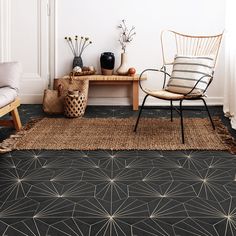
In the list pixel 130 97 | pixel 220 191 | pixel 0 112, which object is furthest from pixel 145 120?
pixel 220 191

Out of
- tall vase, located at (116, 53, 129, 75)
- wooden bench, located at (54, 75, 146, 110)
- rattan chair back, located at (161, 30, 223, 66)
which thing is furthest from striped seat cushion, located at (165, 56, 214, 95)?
tall vase, located at (116, 53, 129, 75)

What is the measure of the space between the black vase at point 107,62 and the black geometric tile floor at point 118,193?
2204 millimetres

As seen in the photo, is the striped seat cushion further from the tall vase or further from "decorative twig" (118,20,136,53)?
"decorative twig" (118,20,136,53)

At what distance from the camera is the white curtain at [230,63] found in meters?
4.29

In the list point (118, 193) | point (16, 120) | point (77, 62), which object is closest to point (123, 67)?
point (77, 62)

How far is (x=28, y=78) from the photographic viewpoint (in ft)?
17.4

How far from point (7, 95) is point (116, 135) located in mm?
1015

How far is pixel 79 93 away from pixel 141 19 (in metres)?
1.43

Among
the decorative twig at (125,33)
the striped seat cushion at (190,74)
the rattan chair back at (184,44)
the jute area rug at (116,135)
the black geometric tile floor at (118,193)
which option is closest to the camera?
the black geometric tile floor at (118,193)

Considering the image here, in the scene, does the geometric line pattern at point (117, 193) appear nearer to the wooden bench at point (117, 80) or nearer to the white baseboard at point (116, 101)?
the wooden bench at point (117, 80)

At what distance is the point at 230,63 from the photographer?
4441 millimetres

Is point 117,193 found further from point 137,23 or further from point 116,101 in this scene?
point 137,23

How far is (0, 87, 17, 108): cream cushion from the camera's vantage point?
10.3ft

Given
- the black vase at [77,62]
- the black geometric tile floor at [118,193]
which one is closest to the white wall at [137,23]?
A: the black vase at [77,62]
